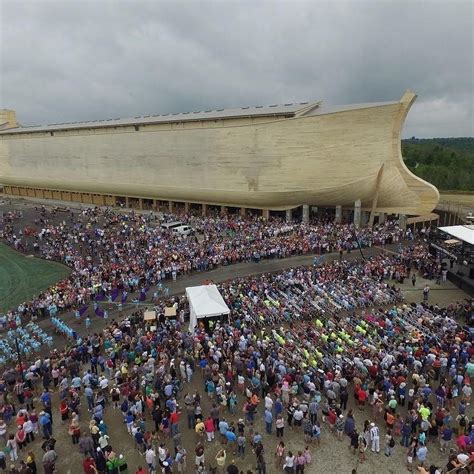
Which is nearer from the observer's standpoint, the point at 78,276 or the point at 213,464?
the point at 213,464

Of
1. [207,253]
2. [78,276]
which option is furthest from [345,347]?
[78,276]

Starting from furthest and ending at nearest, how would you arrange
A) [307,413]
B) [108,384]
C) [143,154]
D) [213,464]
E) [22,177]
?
[22,177] → [143,154] → [108,384] → [307,413] → [213,464]

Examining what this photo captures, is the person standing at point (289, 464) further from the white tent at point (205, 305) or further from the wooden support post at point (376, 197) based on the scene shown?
the wooden support post at point (376, 197)

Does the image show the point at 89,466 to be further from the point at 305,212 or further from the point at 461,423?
the point at 305,212

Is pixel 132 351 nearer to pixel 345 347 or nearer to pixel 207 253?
pixel 345 347

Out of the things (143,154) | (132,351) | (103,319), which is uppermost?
(143,154)

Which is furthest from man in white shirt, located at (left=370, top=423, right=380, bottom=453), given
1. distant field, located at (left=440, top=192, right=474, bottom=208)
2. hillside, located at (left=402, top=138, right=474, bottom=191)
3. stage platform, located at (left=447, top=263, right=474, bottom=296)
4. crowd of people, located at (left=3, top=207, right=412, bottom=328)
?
hillside, located at (left=402, top=138, right=474, bottom=191)

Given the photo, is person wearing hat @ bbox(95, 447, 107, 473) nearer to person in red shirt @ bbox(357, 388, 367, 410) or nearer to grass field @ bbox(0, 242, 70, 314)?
person in red shirt @ bbox(357, 388, 367, 410)
